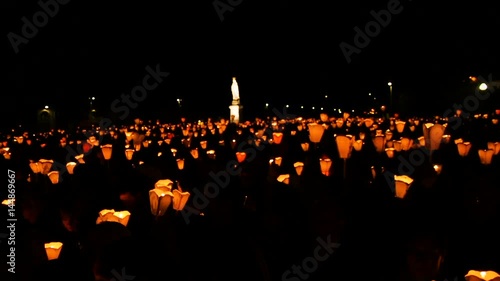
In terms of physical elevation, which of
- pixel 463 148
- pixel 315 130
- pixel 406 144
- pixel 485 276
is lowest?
pixel 485 276

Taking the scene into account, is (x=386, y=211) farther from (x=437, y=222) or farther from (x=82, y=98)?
(x=82, y=98)

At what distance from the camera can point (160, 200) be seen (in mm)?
4711

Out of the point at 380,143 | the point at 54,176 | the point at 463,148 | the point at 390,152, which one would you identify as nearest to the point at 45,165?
the point at 54,176

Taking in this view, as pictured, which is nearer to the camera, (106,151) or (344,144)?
(344,144)

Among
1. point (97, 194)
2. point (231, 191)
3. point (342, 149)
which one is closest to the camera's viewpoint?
point (97, 194)

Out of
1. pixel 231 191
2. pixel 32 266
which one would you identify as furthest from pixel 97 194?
pixel 32 266

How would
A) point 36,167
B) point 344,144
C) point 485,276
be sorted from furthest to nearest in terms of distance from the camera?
point 36,167 < point 344,144 < point 485,276

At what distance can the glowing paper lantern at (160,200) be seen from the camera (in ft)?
15.4

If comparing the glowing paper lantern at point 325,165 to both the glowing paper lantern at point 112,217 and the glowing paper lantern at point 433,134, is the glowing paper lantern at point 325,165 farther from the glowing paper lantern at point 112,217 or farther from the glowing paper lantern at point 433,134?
the glowing paper lantern at point 112,217

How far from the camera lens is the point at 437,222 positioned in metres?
4.48

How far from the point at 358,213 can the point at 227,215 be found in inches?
61.6

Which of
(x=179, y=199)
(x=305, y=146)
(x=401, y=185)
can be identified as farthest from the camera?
(x=305, y=146)

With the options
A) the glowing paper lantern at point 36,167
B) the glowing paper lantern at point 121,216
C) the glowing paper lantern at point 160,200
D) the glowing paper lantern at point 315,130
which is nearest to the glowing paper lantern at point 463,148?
the glowing paper lantern at point 315,130

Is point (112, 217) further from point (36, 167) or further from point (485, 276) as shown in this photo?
point (36, 167)
